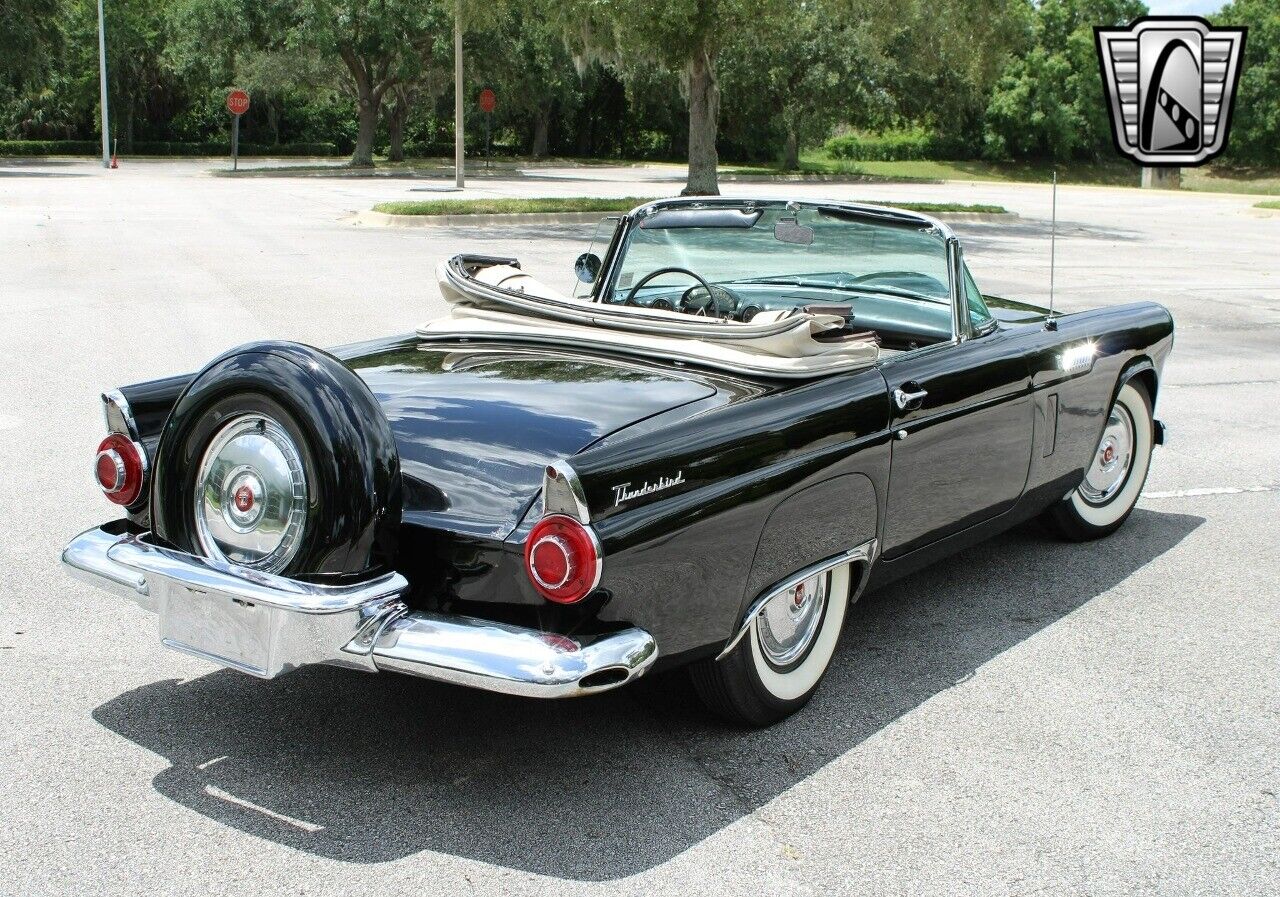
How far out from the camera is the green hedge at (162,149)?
2138 inches

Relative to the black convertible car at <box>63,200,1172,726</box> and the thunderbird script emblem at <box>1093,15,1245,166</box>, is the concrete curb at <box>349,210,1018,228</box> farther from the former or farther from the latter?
the black convertible car at <box>63,200,1172,726</box>

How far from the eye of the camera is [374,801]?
11.2ft

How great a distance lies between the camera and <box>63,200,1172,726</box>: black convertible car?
323 centimetres

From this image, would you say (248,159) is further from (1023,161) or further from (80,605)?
(80,605)

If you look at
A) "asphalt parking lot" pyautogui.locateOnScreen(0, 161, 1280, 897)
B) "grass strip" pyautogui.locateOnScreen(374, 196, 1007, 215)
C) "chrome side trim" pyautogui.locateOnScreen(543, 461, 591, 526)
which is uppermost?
"grass strip" pyautogui.locateOnScreen(374, 196, 1007, 215)

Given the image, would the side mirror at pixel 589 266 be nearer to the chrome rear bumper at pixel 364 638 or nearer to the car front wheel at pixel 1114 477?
the car front wheel at pixel 1114 477

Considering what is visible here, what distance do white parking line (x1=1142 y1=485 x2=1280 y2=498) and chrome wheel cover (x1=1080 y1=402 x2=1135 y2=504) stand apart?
0.85 meters

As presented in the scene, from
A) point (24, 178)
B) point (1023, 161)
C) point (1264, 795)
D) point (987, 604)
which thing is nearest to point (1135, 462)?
point (987, 604)

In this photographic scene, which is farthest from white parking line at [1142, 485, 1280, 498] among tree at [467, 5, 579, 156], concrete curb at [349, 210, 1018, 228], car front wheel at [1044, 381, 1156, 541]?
tree at [467, 5, 579, 156]

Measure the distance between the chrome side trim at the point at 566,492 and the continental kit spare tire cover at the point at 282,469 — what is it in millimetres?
447

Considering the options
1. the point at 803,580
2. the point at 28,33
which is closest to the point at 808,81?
the point at 28,33

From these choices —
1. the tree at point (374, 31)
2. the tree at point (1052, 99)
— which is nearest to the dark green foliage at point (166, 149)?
the tree at point (374, 31)

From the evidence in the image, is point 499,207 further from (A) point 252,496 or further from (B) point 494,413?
(A) point 252,496

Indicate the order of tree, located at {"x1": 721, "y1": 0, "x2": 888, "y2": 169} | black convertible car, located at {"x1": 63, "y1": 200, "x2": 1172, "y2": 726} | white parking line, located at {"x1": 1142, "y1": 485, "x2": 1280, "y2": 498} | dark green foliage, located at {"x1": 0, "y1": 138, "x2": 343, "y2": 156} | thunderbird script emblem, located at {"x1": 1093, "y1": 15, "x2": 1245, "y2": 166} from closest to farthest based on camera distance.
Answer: black convertible car, located at {"x1": 63, "y1": 200, "x2": 1172, "y2": 726} → white parking line, located at {"x1": 1142, "y1": 485, "x2": 1280, "y2": 498} → thunderbird script emblem, located at {"x1": 1093, "y1": 15, "x2": 1245, "y2": 166} → tree, located at {"x1": 721, "y1": 0, "x2": 888, "y2": 169} → dark green foliage, located at {"x1": 0, "y1": 138, "x2": 343, "y2": 156}
